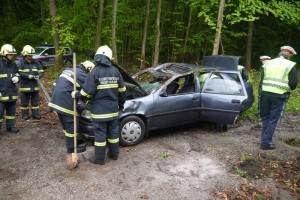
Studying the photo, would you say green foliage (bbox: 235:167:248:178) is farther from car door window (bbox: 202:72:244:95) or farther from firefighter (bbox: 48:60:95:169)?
firefighter (bbox: 48:60:95:169)

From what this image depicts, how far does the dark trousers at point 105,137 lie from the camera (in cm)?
530

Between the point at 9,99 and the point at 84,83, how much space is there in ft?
8.27

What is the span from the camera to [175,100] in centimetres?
675

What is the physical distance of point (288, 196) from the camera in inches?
190

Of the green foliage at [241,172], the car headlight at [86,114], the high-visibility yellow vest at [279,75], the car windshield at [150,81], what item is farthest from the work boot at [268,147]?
the car headlight at [86,114]

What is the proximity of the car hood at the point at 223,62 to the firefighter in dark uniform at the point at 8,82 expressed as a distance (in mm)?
4864

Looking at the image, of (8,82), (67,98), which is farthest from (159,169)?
(8,82)

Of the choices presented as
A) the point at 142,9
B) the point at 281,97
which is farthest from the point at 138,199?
the point at 142,9

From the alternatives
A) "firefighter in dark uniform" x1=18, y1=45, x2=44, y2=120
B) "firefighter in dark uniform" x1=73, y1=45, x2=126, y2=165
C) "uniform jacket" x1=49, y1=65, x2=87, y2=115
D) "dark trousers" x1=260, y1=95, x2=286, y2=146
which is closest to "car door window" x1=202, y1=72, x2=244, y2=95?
"dark trousers" x1=260, y1=95, x2=286, y2=146

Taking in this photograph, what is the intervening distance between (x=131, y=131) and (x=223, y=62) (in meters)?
→ 3.48

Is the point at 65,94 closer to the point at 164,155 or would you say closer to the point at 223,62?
the point at 164,155

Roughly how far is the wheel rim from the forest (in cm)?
837

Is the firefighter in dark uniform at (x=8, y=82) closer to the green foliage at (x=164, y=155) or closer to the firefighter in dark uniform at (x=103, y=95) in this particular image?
the firefighter in dark uniform at (x=103, y=95)

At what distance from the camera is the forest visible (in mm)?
15391
